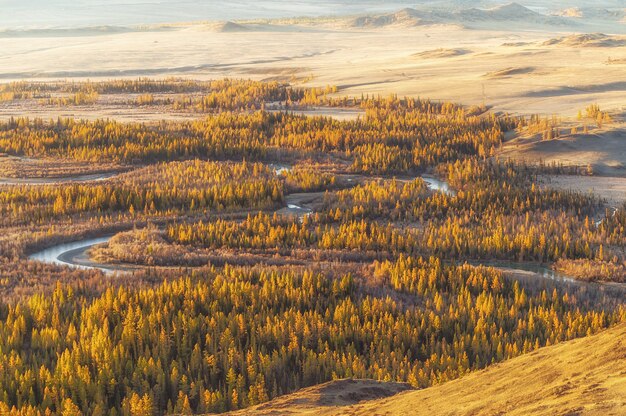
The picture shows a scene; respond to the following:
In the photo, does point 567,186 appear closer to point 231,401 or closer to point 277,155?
point 277,155

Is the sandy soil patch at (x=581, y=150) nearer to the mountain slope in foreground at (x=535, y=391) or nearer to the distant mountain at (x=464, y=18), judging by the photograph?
the mountain slope in foreground at (x=535, y=391)

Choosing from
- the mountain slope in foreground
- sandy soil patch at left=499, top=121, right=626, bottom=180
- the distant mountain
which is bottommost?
the distant mountain

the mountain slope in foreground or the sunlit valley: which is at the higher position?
the mountain slope in foreground

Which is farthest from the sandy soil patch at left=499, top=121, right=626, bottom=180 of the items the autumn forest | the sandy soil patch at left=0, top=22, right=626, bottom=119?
the sandy soil patch at left=0, top=22, right=626, bottom=119

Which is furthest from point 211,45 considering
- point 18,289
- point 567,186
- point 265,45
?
point 18,289

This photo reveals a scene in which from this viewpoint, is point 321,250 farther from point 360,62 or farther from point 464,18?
point 464,18

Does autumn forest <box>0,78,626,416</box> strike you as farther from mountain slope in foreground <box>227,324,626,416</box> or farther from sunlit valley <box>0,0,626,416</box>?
mountain slope in foreground <box>227,324,626,416</box>
